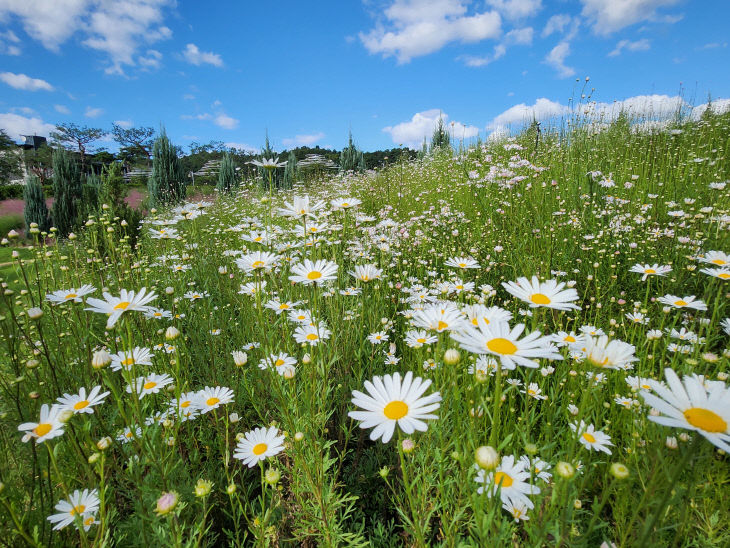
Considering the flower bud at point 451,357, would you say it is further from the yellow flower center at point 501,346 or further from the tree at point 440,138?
the tree at point 440,138

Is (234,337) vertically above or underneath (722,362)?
underneath

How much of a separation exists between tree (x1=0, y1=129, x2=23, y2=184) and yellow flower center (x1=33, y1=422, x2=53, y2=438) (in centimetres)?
3989

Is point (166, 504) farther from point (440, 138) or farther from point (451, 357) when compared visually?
point (440, 138)

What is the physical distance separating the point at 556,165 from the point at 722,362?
388 centimetres

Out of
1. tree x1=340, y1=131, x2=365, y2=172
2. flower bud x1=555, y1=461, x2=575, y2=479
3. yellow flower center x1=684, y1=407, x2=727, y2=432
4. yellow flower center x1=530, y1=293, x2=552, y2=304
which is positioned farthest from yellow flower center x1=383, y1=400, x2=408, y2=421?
tree x1=340, y1=131, x2=365, y2=172

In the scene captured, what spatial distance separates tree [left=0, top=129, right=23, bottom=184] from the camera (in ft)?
91.0

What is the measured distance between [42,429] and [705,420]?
1.57 meters

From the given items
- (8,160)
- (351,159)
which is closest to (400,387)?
(351,159)

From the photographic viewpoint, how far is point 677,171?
410cm

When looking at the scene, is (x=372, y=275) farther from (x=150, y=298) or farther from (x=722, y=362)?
(x=722, y=362)

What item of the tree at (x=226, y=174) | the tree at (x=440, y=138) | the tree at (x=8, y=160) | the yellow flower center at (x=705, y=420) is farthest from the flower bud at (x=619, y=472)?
the tree at (x=8, y=160)

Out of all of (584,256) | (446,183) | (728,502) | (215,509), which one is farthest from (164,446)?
(446,183)

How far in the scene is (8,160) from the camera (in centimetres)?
2825

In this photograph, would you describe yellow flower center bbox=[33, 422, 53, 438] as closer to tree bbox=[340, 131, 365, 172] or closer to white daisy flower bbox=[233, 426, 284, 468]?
white daisy flower bbox=[233, 426, 284, 468]
